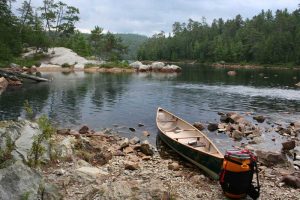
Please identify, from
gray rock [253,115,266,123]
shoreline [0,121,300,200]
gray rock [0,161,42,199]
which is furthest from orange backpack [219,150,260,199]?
gray rock [253,115,266,123]

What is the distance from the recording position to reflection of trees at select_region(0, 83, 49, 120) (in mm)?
33162

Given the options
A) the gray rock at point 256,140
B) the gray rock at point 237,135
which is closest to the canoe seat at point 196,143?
the gray rock at point 256,140

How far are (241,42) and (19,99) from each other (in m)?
124

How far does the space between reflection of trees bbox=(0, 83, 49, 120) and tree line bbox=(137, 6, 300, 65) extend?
9870cm

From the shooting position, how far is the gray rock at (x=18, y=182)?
33.8ft

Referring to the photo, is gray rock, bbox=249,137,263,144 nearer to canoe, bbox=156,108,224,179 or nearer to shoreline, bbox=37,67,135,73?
canoe, bbox=156,108,224,179

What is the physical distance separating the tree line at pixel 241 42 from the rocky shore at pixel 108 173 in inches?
4471

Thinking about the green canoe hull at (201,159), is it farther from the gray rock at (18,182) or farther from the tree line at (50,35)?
the tree line at (50,35)

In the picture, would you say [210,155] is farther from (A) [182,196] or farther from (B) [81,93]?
(B) [81,93]

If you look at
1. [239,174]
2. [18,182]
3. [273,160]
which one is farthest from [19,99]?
[239,174]

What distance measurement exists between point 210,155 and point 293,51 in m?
120

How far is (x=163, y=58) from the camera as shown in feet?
621

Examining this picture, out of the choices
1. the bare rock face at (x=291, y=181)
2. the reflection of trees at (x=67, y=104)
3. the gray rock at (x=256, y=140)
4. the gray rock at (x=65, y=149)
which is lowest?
the gray rock at (x=256, y=140)

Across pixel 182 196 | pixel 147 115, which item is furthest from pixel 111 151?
pixel 147 115
